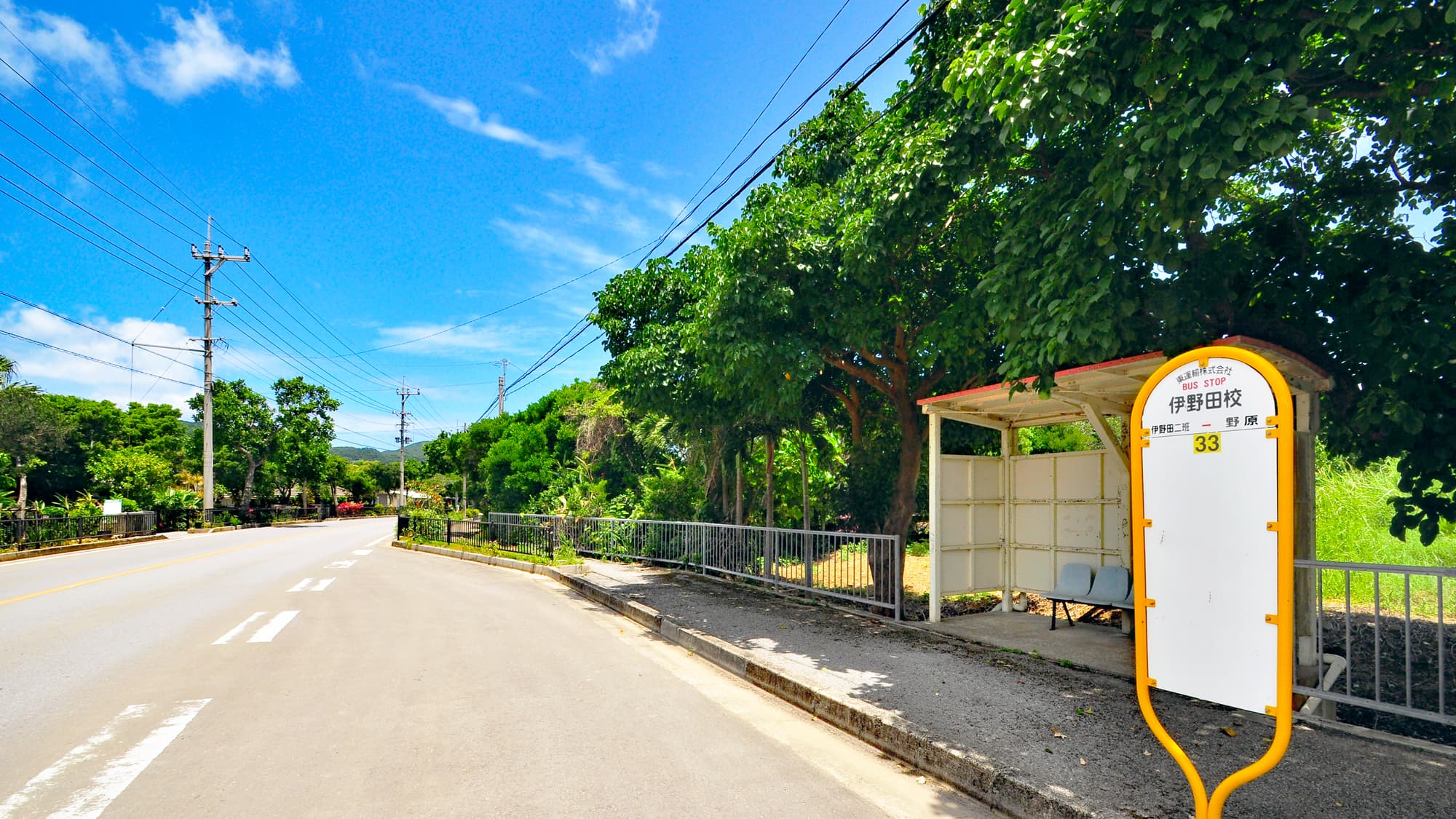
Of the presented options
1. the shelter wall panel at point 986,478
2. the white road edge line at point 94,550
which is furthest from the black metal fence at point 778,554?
the white road edge line at point 94,550

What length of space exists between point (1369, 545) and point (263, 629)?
1738 cm

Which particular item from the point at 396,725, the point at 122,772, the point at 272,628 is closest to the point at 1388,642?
the point at 396,725

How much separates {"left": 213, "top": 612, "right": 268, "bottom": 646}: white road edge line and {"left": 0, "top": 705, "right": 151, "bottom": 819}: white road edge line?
274cm

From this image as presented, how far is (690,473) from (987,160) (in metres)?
12.8

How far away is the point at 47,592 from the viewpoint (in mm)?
12477

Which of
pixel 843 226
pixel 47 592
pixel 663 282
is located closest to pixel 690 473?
pixel 663 282

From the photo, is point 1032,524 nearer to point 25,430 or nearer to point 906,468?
point 906,468

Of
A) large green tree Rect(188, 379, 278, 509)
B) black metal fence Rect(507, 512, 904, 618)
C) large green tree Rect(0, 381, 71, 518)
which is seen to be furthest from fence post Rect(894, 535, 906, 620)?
large green tree Rect(188, 379, 278, 509)

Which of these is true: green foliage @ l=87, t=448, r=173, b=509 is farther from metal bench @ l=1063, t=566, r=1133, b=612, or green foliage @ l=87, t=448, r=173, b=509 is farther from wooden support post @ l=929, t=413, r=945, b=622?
metal bench @ l=1063, t=566, r=1133, b=612

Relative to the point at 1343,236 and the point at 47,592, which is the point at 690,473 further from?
the point at 1343,236

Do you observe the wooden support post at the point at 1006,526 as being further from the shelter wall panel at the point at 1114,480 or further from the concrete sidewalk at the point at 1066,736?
the concrete sidewalk at the point at 1066,736

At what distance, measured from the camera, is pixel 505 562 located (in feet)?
61.9

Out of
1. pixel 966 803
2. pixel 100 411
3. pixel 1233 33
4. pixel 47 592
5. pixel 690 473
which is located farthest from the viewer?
pixel 100 411

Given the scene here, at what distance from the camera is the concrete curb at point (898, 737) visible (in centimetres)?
408
